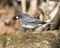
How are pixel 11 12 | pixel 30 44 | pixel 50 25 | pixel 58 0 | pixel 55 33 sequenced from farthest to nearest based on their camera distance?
1. pixel 11 12
2. pixel 58 0
3. pixel 50 25
4. pixel 55 33
5. pixel 30 44

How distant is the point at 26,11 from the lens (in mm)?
10648

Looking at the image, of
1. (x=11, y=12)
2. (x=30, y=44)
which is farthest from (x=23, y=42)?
(x=11, y=12)

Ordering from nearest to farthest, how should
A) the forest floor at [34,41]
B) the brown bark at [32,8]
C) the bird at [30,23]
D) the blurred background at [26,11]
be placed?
1. the forest floor at [34,41]
2. the bird at [30,23]
3. the blurred background at [26,11]
4. the brown bark at [32,8]

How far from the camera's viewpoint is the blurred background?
8.64 meters

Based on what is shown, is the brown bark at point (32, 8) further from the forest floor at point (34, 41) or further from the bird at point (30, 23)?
the forest floor at point (34, 41)

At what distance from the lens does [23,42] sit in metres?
5.71

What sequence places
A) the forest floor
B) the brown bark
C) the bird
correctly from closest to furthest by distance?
the forest floor → the bird → the brown bark

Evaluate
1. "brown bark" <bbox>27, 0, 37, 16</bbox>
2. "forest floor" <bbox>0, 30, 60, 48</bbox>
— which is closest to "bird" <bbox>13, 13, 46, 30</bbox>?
"forest floor" <bbox>0, 30, 60, 48</bbox>

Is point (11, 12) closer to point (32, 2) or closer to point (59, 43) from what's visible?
point (32, 2)

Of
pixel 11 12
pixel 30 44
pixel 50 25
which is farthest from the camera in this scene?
pixel 11 12

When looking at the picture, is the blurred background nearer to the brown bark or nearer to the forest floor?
the brown bark

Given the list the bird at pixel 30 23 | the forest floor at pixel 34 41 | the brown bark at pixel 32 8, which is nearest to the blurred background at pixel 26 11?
the brown bark at pixel 32 8

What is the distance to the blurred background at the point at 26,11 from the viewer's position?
28.3 feet

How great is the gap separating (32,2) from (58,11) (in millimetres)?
2055
